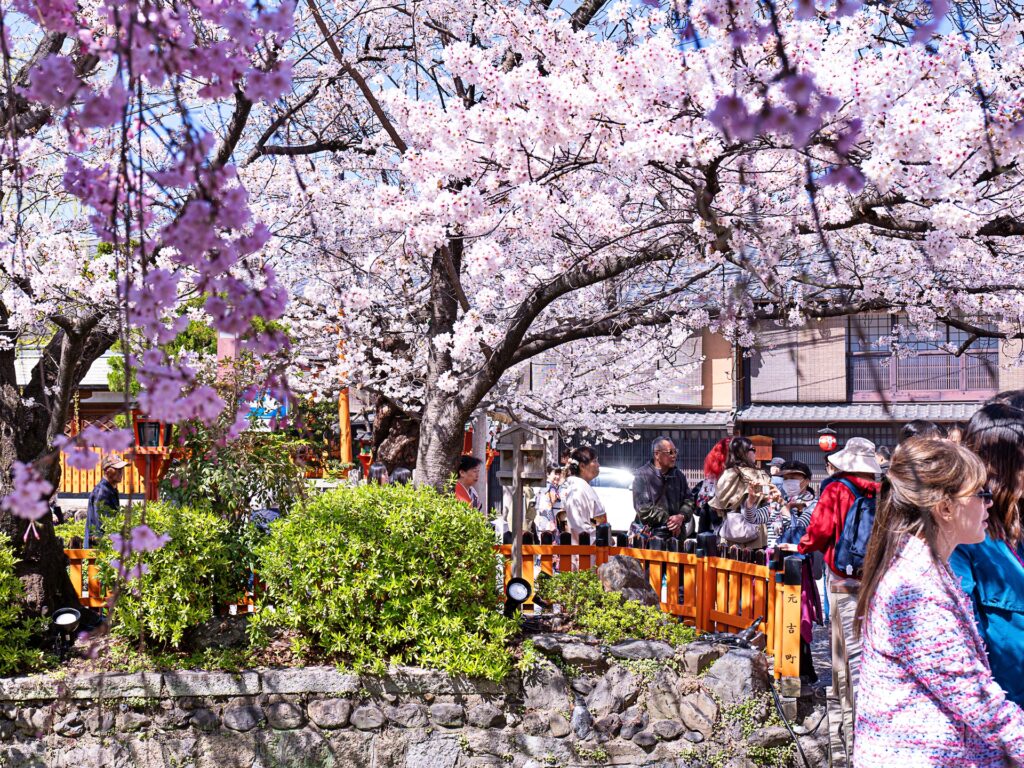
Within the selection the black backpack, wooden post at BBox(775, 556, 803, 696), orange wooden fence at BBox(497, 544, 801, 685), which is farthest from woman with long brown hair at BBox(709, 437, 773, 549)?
the black backpack

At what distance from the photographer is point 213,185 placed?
1898 millimetres

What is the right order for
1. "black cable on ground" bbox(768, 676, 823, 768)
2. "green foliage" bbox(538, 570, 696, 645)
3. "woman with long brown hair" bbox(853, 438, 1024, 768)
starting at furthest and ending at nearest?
"green foliage" bbox(538, 570, 696, 645) < "black cable on ground" bbox(768, 676, 823, 768) < "woman with long brown hair" bbox(853, 438, 1024, 768)

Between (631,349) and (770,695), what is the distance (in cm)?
918

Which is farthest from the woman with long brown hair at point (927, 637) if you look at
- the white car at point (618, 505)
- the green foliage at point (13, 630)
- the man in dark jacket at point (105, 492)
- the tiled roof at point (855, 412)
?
the tiled roof at point (855, 412)

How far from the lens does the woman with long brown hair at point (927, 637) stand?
246 cm

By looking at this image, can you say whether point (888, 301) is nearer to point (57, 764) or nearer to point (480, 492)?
point (57, 764)

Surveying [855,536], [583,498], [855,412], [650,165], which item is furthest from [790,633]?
[855,412]

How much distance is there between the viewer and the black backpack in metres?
5.17

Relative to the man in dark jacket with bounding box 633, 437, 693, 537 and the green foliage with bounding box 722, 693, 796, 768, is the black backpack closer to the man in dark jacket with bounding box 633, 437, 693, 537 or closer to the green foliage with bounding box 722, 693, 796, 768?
the green foliage with bounding box 722, 693, 796, 768

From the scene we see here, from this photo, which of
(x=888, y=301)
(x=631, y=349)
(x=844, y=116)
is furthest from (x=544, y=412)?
(x=844, y=116)

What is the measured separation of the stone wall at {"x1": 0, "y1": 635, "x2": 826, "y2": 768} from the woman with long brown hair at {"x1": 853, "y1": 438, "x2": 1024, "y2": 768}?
302 cm

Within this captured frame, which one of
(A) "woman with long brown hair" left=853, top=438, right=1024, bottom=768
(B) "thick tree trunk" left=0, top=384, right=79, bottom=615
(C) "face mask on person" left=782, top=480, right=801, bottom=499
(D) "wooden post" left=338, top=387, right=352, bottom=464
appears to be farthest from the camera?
(D) "wooden post" left=338, top=387, right=352, bottom=464

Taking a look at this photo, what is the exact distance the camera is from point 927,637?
2504 millimetres

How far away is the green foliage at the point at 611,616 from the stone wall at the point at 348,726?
0.58m
